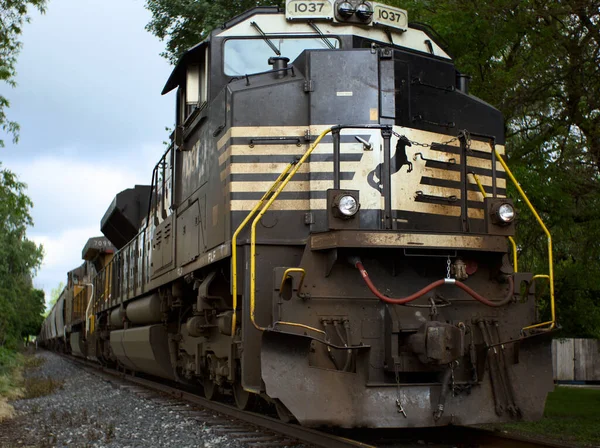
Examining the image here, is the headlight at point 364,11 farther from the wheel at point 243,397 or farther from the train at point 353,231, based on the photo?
the wheel at point 243,397

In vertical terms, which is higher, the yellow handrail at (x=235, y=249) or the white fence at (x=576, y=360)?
the yellow handrail at (x=235, y=249)

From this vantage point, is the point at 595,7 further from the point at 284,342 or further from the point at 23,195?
the point at 23,195

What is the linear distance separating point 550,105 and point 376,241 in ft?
19.3

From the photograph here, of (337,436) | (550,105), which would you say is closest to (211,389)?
(337,436)

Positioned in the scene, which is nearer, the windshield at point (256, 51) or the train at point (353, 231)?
the train at point (353, 231)

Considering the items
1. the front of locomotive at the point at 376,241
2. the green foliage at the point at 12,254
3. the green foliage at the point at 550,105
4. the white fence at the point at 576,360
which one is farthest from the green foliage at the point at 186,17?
the front of locomotive at the point at 376,241

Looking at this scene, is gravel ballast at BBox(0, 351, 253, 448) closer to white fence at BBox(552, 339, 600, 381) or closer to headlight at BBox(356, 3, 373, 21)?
headlight at BBox(356, 3, 373, 21)

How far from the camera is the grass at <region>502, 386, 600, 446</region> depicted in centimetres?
702

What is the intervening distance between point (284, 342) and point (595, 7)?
569 cm

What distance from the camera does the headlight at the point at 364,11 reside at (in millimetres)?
6992

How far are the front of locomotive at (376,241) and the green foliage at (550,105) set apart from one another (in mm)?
2682

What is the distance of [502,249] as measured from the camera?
5.80 m

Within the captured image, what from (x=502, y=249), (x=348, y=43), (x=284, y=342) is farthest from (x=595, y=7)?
(x=284, y=342)

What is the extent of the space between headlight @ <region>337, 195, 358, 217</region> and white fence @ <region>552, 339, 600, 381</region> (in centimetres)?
1376
